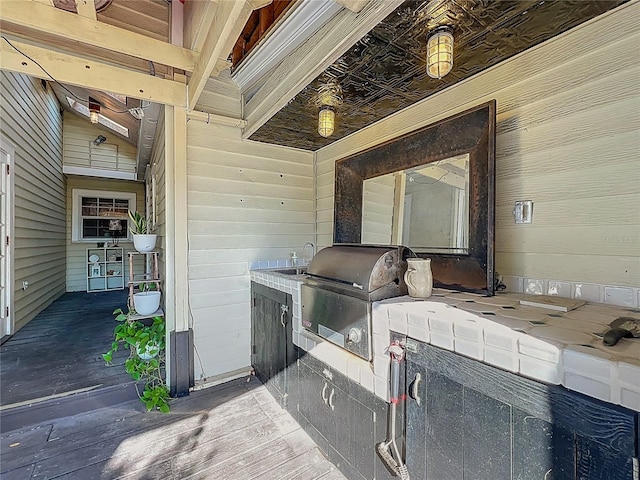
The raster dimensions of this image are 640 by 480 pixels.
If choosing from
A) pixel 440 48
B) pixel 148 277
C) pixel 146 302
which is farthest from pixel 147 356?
pixel 440 48

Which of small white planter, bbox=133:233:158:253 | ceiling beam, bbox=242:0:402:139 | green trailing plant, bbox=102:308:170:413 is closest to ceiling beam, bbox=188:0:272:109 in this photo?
ceiling beam, bbox=242:0:402:139

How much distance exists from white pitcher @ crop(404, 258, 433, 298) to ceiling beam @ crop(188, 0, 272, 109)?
4.54 feet

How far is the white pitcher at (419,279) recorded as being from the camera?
1.26m

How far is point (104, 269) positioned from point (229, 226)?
20.5 feet

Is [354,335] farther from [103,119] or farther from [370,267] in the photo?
[103,119]

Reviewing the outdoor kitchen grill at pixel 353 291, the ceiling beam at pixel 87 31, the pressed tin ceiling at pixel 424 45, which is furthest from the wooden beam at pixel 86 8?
the outdoor kitchen grill at pixel 353 291

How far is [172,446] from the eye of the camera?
1727mm

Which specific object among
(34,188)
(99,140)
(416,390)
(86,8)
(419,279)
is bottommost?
(416,390)

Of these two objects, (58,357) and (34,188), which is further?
(34,188)

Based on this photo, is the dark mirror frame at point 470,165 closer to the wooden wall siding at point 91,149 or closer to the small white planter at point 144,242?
the small white planter at point 144,242

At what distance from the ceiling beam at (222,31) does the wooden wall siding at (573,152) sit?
4.05 feet

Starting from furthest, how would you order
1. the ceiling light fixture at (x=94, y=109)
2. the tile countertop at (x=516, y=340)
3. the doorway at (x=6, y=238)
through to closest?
the ceiling light fixture at (x=94, y=109)
the doorway at (x=6, y=238)
the tile countertop at (x=516, y=340)

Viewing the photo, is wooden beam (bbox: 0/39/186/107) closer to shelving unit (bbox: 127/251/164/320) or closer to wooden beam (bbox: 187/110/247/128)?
wooden beam (bbox: 187/110/247/128)

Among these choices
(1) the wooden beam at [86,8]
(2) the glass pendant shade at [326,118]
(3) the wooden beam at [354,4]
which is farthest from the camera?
(2) the glass pendant shade at [326,118]
